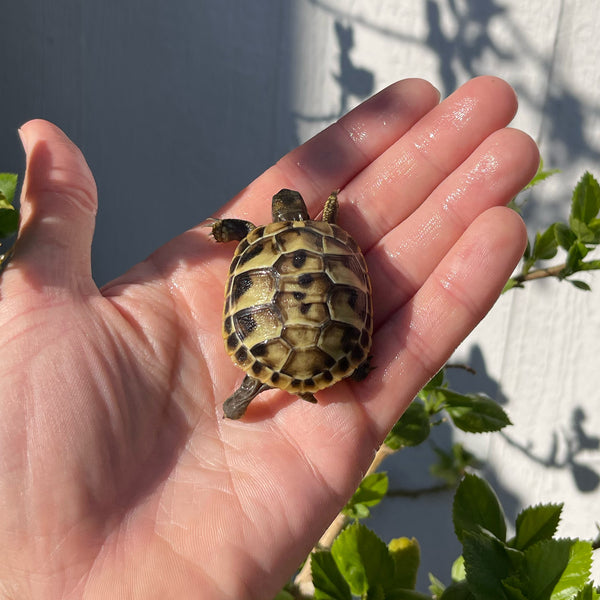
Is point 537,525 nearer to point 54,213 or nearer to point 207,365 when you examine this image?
point 207,365

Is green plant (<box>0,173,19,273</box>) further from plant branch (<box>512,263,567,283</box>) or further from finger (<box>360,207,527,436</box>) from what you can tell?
plant branch (<box>512,263,567,283</box>)

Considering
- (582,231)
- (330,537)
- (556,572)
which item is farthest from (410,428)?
(582,231)

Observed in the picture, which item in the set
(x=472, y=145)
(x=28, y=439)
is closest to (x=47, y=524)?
(x=28, y=439)

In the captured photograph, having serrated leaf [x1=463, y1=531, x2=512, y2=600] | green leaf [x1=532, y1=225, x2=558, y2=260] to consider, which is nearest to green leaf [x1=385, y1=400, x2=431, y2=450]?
serrated leaf [x1=463, y1=531, x2=512, y2=600]

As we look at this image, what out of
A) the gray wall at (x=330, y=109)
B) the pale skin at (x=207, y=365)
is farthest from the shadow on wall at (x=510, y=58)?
the pale skin at (x=207, y=365)

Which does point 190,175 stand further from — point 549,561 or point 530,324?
point 549,561

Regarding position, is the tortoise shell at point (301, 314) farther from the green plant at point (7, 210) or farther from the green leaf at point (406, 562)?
the green plant at point (7, 210)
